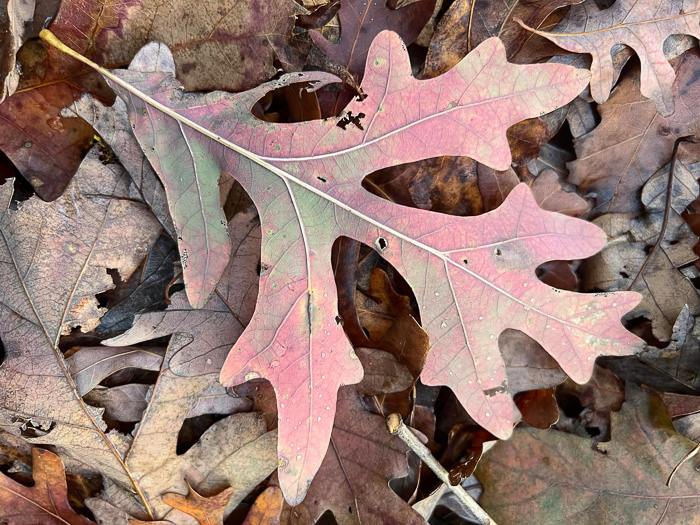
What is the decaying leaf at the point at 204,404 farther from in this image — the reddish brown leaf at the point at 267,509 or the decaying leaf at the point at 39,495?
the decaying leaf at the point at 39,495

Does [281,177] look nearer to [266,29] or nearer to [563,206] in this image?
[266,29]

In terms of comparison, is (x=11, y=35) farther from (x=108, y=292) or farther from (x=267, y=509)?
(x=267, y=509)

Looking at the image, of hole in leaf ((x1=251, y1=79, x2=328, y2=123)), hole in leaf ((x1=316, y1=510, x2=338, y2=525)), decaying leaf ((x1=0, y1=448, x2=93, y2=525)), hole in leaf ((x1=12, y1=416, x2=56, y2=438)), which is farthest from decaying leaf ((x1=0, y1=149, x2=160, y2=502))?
hole in leaf ((x1=316, y1=510, x2=338, y2=525))

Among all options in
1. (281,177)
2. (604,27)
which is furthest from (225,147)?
(604,27)

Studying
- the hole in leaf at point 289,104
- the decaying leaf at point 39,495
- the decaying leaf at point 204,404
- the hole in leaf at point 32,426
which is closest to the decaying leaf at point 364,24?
the hole in leaf at point 289,104

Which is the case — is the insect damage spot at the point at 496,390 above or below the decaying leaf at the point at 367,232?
below

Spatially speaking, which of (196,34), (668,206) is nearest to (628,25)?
(668,206)

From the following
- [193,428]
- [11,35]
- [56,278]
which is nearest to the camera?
[11,35]
